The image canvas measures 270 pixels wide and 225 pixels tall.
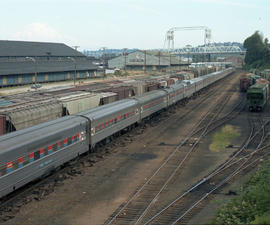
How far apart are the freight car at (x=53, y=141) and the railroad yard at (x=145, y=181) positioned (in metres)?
1.12

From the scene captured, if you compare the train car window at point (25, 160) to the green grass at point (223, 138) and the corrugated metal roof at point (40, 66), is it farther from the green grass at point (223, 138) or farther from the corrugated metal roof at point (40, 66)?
the corrugated metal roof at point (40, 66)

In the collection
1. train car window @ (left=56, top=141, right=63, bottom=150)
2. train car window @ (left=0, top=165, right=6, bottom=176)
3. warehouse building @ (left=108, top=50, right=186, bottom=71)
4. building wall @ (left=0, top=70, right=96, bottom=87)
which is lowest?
train car window @ (left=0, top=165, right=6, bottom=176)

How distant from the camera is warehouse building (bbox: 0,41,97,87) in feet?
270

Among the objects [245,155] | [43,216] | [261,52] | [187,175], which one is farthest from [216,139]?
[261,52]

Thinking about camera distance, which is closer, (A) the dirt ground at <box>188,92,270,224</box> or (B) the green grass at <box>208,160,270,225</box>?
(B) the green grass at <box>208,160,270,225</box>

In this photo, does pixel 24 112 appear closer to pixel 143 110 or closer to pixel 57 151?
pixel 57 151

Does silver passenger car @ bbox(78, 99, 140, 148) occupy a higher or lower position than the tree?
lower

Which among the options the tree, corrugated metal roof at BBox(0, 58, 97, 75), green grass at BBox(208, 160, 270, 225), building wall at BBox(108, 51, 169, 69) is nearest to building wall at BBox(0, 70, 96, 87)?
corrugated metal roof at BBox(0, 58, 97, 75)

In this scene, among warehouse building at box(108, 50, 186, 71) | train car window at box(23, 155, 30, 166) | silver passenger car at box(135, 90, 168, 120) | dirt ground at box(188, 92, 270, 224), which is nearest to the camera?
dirt ground at box(188, 92, 270, 224)

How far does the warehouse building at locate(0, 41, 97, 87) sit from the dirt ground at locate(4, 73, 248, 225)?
4615 cm

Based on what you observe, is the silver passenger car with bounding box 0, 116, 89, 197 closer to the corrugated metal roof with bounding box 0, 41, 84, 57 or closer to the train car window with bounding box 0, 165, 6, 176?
the train car window with bounding box 0, 165, 6, 176

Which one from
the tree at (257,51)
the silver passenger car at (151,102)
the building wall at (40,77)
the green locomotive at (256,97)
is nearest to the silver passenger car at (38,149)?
the silver passenger car at (151,102)

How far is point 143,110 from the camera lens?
1502 inches

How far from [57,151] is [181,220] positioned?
9057mm
